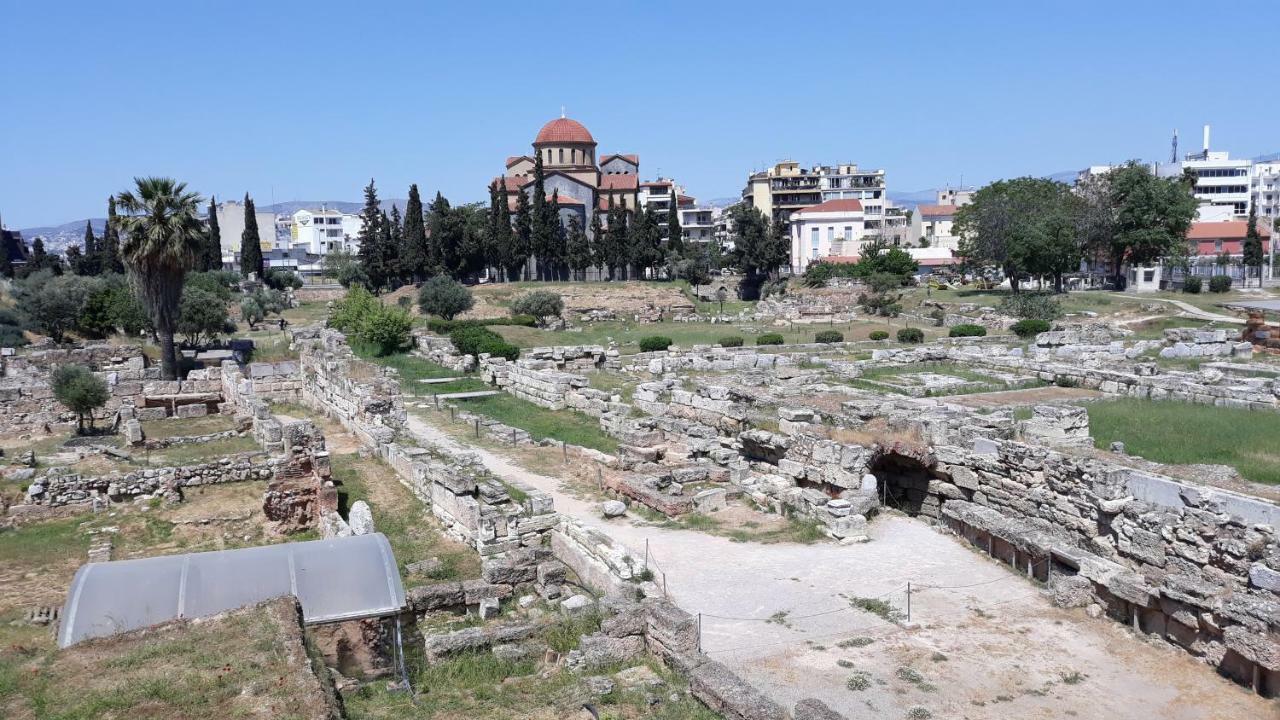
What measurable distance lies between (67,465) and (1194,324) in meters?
46.0

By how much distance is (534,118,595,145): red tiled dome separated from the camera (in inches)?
3543

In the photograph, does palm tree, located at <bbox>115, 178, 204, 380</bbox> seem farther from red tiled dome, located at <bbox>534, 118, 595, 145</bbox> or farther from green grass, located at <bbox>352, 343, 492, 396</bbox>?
red tiled dome, located at <bbox>534, 118, 595, 145</bbox>

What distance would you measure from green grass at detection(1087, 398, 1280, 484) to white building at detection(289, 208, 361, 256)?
433 ft

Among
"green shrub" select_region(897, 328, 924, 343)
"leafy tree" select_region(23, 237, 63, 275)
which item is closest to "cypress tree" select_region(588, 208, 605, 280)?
"green shrub" select_region(897, 328, 924, 343)

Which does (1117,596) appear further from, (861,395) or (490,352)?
(490,352)

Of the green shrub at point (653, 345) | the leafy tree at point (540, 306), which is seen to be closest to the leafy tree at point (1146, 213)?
the green shrub at point (653, 345)

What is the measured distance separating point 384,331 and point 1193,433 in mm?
32122

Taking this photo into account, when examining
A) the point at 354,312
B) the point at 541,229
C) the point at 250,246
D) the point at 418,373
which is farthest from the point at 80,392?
the point at 250,246

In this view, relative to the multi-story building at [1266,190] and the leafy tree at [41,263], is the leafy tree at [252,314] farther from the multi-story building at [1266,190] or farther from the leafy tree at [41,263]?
the multi-story building at [1266,190]

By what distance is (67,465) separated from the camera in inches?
825

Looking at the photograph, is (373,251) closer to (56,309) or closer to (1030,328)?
(56,309)

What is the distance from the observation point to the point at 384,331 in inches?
1604

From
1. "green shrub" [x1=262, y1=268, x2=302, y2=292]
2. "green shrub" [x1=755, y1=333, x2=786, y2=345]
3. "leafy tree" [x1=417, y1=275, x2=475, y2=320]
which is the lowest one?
"green shrub" [x1=755, y1=333, x2=786, y2=345]

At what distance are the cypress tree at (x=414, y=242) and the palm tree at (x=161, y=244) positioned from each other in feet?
112
